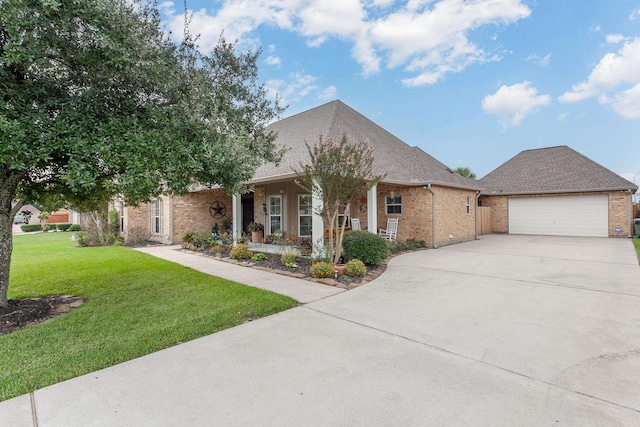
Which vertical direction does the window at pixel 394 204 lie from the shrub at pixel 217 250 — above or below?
above

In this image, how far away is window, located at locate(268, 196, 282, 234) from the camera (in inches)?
538

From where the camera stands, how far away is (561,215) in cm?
1666

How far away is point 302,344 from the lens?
365 cm

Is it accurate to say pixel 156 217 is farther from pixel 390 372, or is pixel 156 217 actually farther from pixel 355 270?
pixel 390 372

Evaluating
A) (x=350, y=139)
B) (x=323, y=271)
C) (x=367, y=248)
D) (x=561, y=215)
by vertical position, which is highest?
(x=350, y=139)

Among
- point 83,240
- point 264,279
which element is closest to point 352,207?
point 264,279

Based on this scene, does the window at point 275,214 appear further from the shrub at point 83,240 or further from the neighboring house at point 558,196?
the neighboring house at point 558,196

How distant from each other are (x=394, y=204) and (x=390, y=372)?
1084cm

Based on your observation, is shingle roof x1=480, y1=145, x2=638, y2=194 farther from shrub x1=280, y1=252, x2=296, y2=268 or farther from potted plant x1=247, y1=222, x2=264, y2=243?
shrub x1=280, y1=252, x2=296, y2=268

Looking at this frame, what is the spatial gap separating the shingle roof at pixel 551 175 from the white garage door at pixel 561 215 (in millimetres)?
682

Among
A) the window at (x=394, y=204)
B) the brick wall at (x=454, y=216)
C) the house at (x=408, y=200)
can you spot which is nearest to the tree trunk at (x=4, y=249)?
the house at (x=408, y=200)

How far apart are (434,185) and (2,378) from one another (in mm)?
12583

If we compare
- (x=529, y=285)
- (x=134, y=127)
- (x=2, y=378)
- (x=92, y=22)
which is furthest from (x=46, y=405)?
(x=529, y=285)

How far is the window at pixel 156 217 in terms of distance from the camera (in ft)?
50.9
